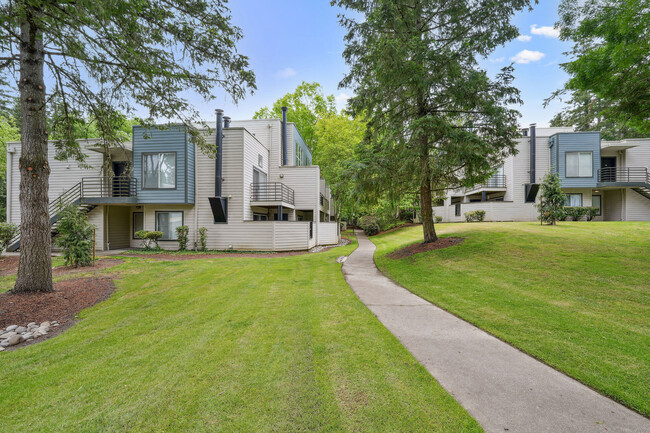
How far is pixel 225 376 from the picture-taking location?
2680mm

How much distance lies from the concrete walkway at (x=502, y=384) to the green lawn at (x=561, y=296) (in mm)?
228

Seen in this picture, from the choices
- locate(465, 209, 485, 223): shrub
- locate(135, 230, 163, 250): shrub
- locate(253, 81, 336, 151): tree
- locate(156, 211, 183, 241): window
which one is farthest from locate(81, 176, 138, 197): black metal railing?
locate(465, 209, 485, 223): shrub

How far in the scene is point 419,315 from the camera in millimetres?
4555

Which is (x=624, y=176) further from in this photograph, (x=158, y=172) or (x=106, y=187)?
(x=106, y=187)

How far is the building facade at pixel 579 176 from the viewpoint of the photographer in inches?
754

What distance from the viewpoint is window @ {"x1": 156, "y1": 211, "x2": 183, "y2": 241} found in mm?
14438

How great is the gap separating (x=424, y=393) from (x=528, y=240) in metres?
9.84

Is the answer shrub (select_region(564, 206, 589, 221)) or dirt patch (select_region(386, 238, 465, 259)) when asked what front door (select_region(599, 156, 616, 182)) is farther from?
dirt patch (select_region(386, 238, 465, 259))

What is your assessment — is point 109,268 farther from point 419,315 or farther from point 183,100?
point 419,315

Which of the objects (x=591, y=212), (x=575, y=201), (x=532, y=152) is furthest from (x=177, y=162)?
(x=575, y=201)

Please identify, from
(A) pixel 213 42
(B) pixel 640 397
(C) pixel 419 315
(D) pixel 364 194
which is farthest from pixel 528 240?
(A) pixel 213 42

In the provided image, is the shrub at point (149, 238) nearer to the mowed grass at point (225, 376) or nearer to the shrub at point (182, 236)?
the shrub at point (182, 236)

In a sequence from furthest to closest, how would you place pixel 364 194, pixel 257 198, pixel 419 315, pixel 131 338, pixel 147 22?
pixel 257 198 < pixel 364 194 < pixel 147 22 < pixel 419 315 < pixel 131 338

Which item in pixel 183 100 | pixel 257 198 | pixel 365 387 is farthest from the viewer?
pixel 257 198
